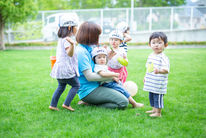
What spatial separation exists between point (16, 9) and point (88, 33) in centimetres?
1247

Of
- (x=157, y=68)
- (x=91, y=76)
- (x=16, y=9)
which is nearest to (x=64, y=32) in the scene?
(x=91, y=76)

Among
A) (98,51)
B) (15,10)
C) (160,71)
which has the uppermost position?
(15,10)

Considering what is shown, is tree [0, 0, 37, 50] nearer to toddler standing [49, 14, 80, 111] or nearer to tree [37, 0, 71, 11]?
toddler standing [49, 14, 80, 111]

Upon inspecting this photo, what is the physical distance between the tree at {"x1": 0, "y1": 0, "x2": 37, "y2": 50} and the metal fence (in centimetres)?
232

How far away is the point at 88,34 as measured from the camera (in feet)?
12.9

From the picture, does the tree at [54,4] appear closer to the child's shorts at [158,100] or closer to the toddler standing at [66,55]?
the toddler standing at [66,55]

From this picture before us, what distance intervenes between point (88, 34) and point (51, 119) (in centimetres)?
160

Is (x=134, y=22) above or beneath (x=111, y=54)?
above

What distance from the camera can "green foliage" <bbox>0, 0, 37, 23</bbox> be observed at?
46.5 feet

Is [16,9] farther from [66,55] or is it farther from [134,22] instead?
[66,55]

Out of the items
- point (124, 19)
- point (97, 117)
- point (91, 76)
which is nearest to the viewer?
point (97, 117)

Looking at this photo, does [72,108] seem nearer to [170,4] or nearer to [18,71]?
[18,71]

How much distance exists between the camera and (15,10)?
1463 cm

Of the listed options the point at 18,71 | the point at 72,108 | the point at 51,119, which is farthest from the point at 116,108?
the point at 18,71
